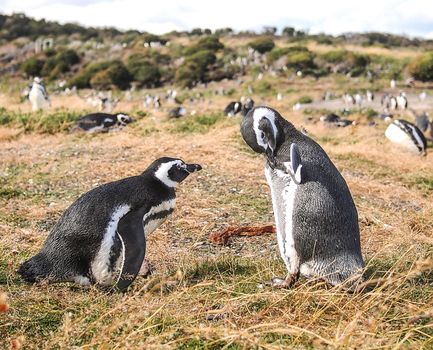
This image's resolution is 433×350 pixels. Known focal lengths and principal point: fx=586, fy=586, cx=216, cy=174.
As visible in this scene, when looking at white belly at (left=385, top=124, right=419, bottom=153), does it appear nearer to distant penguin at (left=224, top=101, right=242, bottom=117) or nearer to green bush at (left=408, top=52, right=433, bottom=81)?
distant penguin at (left=224, top=101, right=242, bottom=117)

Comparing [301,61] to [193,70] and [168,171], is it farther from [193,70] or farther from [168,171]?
[168,171]

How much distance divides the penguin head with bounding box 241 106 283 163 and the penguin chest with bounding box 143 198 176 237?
714 mm

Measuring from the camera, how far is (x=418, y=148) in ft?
32.0

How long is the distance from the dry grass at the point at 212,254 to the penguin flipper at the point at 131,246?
10cm

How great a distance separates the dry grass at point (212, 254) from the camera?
99.7 inches

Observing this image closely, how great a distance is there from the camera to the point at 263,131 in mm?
3463

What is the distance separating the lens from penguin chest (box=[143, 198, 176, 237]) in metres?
3.71

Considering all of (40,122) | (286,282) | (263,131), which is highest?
(263,131)

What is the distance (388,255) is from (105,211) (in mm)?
1939

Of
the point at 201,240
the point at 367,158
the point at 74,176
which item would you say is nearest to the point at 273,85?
the point at 367,158

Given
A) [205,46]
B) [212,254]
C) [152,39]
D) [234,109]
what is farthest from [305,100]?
[152,39]

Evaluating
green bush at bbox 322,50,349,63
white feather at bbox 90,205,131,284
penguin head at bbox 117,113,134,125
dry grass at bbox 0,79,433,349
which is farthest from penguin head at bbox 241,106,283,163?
green bush at bbox 322,50,349,63

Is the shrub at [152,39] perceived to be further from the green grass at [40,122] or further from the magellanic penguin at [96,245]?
the magellanic penguin at [96,245]

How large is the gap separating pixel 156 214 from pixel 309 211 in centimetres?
103
